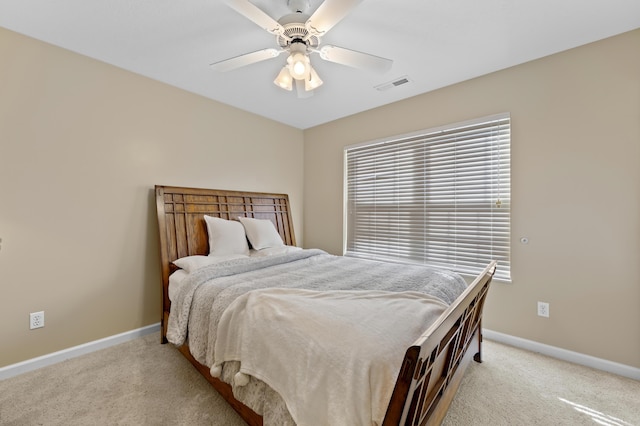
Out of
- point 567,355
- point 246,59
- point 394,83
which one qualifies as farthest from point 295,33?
point 567,355

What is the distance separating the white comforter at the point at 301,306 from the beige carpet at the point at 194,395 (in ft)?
1.05

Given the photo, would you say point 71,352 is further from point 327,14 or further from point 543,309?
point 543,309

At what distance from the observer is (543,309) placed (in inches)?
92.6

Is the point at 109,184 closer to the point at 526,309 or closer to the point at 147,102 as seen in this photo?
the point at 147,102

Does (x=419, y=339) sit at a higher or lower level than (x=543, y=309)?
higher

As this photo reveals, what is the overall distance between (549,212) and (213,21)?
3.05 metres

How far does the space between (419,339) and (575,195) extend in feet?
7.42

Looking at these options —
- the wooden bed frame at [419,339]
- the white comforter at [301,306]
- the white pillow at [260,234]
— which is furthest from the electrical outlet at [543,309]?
the white pillow at [260,234]

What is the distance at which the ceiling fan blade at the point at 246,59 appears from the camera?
1854 millimetres

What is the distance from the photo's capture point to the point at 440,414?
1397 mm

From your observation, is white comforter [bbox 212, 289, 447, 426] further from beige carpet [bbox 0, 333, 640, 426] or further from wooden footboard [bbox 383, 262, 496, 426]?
beige carpet [bbox 0, 333, 640, 426]

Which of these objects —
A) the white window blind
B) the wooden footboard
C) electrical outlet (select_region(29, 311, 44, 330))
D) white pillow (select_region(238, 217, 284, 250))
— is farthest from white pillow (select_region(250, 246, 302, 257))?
the wooden footboard

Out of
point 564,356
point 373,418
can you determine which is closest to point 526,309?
point 564,356

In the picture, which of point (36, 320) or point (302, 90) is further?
point (302, 90)
